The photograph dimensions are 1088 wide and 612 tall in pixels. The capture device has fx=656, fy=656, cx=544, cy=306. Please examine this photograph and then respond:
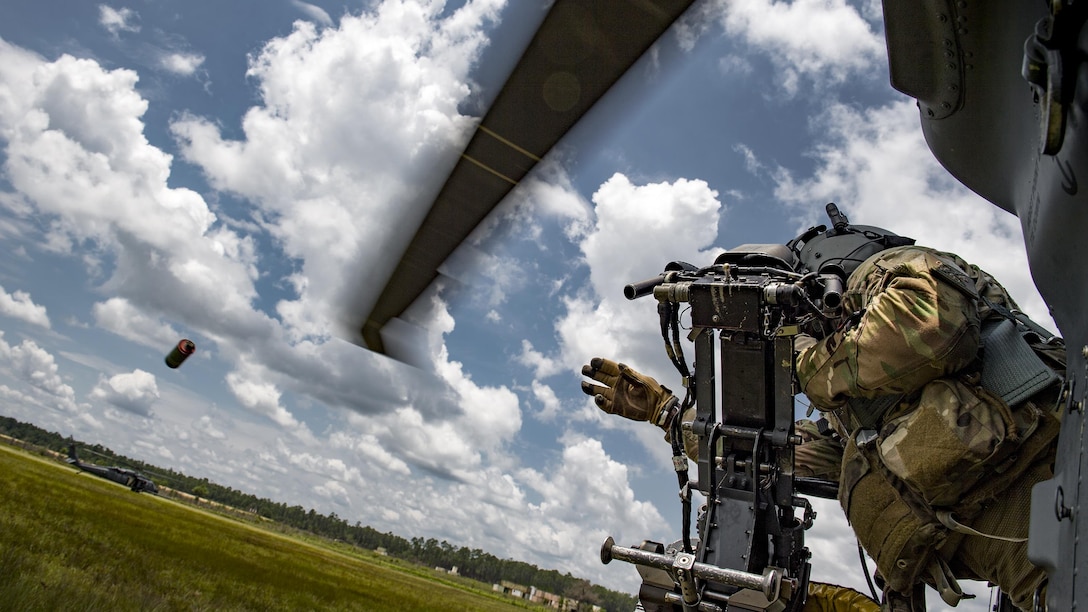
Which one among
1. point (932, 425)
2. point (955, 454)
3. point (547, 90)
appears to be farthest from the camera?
point (932, 425)

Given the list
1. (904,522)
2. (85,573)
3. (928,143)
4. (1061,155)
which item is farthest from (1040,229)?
(85,573)

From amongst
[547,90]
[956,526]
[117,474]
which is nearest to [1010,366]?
[956,526]

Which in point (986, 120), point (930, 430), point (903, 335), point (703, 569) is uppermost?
point (986, 120)

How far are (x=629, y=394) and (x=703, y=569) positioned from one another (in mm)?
1536

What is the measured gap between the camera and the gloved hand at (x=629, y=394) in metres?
4.99

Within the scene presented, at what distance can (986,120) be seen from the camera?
2.57 meters

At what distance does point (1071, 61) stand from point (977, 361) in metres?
2.82

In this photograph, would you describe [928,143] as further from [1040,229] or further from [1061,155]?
[1061,155]

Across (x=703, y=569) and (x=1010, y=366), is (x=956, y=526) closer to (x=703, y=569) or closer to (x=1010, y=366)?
(x=1010, y=366)

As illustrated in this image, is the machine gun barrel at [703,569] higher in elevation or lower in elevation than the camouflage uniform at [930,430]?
lower

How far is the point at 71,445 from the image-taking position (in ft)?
184

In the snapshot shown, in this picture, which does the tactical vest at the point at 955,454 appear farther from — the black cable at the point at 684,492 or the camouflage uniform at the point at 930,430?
the black cable at the point at 684,492

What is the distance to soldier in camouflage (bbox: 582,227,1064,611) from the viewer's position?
3.50m

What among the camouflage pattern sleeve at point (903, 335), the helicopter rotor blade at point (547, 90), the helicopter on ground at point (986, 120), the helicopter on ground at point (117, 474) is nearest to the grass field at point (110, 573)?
the helicopter on ground at point (986, 120)
